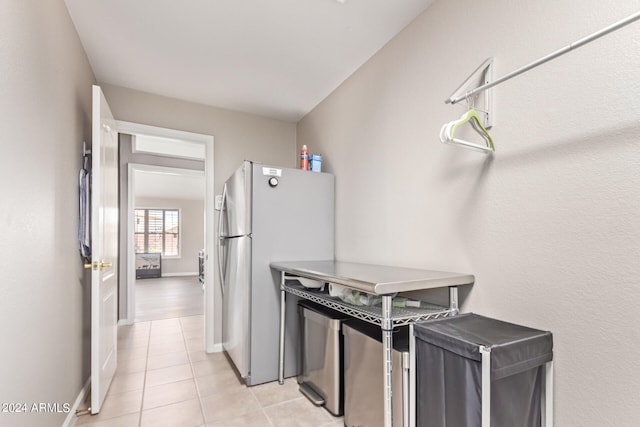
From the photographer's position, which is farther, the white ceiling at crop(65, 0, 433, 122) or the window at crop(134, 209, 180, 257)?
the window at crop(134, 209, 180, 257)

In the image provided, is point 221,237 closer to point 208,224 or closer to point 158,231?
point 208,224

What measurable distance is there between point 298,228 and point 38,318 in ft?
5.31

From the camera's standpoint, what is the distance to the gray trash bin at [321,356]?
1902mm

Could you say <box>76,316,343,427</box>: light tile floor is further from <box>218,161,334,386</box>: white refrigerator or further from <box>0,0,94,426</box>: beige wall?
<box>0,0,94,426</box>: beige wall

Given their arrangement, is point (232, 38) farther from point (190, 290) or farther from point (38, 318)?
point (190, 290)

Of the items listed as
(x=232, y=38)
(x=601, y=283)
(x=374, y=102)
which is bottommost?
(x=601, y=283)

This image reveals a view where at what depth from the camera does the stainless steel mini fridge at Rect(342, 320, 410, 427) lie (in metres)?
1.38

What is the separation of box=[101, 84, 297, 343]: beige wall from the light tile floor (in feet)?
1.64

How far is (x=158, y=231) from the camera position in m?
9.42

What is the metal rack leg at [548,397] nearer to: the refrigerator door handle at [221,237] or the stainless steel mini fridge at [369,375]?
the stainless steel mini fridge at [369,375]

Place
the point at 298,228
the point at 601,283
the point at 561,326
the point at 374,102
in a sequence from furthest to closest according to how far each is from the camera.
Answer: the point at 298,228
the point at 374,102
the point at 561,326
the point at 601,283

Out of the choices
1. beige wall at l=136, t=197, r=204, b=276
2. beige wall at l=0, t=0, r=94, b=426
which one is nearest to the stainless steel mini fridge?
beige wall at l=0, t=0, r=94, b=426

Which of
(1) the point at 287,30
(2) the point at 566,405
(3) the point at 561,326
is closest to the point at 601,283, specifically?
(3) the point at 561,326

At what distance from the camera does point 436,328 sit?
4.02ft
